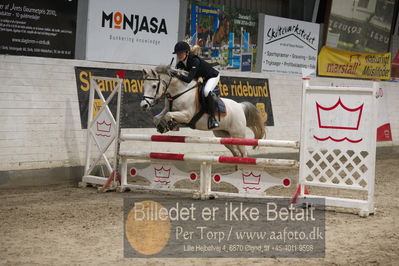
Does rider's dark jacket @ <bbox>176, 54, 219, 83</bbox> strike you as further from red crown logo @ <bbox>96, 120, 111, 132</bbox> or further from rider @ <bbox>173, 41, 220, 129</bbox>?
red crown logo @ <bbox>96, 120, 111, 132</bbox>

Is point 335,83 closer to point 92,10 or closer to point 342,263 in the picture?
point 92,10

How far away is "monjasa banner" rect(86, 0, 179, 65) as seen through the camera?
954 cm

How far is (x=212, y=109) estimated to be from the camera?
7914 millimetres

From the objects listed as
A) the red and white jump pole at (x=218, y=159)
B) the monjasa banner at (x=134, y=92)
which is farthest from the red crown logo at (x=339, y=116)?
the monjasa banner at (x=134, y=92)

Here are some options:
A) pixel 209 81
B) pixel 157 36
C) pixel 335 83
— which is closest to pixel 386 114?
pixel 335 83

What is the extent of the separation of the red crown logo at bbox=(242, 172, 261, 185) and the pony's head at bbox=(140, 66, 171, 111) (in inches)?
56.9

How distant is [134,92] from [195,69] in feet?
7.63

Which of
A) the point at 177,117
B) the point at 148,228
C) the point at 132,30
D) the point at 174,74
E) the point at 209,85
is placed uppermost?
the point at 132,30

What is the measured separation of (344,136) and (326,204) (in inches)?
31.2

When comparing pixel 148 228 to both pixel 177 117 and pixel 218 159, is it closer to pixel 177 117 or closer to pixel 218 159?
pixel 218 159

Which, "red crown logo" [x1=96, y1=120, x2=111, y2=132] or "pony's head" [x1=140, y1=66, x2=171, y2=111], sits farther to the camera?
"red crown logo" [x1=96, y1=120, x2=111, y2=132]

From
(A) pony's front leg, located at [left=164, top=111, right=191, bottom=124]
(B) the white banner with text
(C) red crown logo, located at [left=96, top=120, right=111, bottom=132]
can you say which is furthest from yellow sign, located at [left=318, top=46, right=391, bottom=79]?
(C) red crown logo, located at [left=96, top=120, right=111, bottom=132]

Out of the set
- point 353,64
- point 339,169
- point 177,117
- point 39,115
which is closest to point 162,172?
point 177,117

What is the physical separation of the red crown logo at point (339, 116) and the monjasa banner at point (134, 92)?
10.6ft
